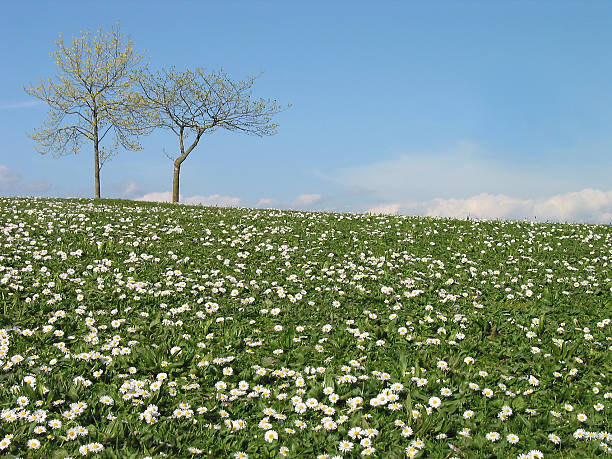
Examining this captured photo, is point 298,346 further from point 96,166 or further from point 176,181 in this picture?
point 96,166

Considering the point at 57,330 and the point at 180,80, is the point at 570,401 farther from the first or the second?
the point at 180,80

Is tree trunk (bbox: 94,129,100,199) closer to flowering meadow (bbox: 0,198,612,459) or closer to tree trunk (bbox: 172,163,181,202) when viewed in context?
tree trunk (bbox: 172,163,181,202)

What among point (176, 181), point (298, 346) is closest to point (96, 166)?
point (176, 181)

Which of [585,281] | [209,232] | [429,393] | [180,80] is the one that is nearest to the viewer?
[429,393]

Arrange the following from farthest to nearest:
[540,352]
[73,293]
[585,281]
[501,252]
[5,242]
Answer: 1. [501,252]
2. [5,242]
3. [585,281]
4. [73,293]
5. [540,352]

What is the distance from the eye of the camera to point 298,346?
8.06 m

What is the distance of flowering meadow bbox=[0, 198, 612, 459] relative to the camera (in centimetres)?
569

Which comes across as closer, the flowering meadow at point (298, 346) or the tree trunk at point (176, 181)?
the flowering meadow at point (298, 346)

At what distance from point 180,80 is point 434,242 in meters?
25.4

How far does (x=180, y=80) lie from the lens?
34.2m

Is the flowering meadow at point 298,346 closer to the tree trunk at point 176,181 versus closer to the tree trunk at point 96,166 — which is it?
the tree trunk at point 176,181

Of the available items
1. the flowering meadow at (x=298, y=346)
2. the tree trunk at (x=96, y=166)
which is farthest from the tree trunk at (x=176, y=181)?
the flowering meadow at (x=298, y=346)

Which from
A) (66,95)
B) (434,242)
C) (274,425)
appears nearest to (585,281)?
(434,242)

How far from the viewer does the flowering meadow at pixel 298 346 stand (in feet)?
18.7
